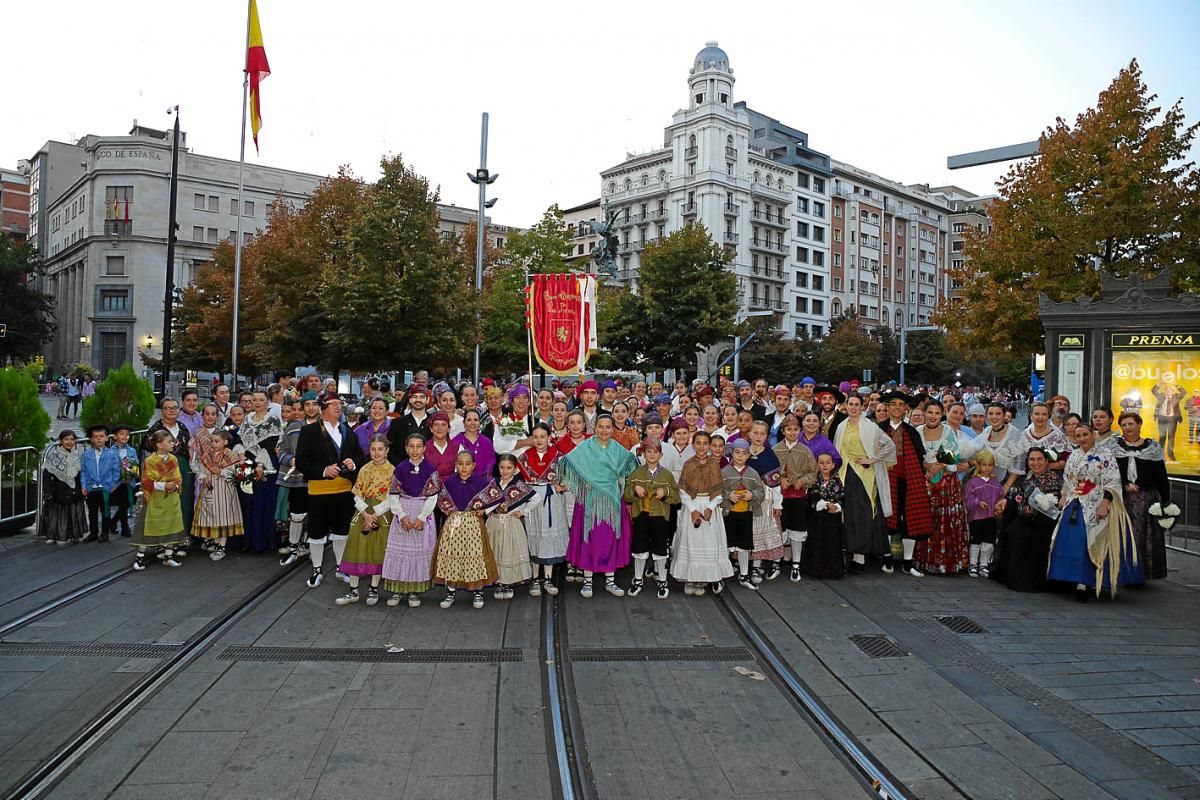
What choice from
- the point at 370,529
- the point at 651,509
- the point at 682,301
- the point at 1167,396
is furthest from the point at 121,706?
the point at 682,301

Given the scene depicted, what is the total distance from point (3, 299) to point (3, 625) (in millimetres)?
58377

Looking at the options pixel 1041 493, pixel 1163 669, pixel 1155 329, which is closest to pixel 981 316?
pixel 1155 329

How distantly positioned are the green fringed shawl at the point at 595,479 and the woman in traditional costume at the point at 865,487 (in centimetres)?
249

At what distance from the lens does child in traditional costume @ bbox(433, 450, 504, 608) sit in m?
7.23

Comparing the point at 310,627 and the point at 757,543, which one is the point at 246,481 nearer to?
the point at 310,627

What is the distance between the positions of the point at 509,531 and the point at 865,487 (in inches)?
152

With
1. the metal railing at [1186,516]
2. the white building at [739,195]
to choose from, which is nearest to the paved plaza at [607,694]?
the metal railing at [1186,516]

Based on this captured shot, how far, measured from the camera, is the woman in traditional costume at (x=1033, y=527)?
8.02 m

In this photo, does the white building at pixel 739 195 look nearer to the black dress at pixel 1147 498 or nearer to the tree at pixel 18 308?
the tree at pixel 18 308

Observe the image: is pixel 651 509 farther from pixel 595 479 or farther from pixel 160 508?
pixel 160 508

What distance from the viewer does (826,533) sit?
8453 millimetres

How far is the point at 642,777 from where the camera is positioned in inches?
167

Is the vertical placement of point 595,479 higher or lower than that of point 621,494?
higher

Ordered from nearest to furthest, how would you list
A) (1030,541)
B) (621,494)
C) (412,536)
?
(412,536) → (621,494) → (1030,541)
